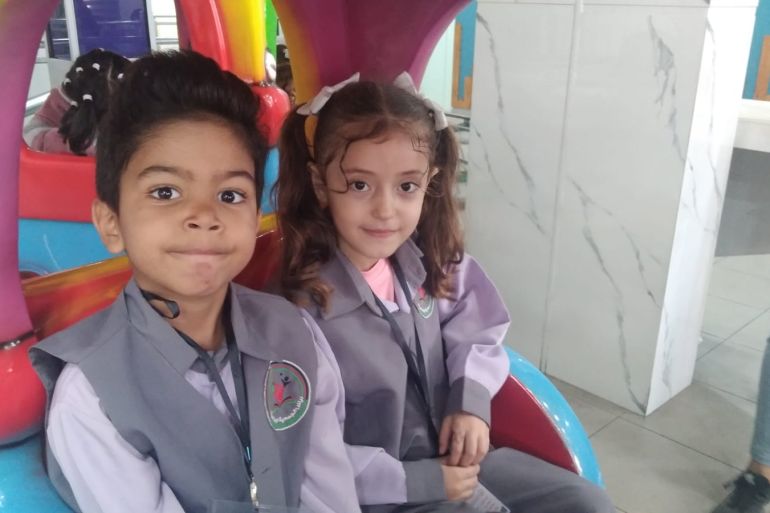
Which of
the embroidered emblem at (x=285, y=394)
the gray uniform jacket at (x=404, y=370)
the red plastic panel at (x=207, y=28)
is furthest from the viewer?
the red plastic panel at (x=207, y=28)

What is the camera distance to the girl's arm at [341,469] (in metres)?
0.84

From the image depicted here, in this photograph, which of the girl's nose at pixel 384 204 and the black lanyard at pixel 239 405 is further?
the girl's nose at pixel 384 204

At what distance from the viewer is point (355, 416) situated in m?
0.99

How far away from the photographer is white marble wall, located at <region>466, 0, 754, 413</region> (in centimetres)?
162

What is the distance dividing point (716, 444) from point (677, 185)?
645 millimetres

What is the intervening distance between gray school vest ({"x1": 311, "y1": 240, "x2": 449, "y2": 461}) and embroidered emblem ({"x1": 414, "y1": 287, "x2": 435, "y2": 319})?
1.3 inches

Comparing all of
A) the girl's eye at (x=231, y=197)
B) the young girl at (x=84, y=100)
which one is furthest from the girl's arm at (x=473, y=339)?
the young girl at (x=84, y=100)

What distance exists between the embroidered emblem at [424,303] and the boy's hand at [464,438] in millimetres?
159

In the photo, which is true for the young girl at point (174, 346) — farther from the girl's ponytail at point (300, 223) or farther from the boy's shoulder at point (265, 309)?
the girl's ponytail at point (300, 223)

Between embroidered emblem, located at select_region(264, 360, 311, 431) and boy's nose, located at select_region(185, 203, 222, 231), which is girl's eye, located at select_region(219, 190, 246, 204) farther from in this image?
embroidered emblem, located at select_region(264, 360, 311, 431)

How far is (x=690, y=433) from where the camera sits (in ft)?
5.80

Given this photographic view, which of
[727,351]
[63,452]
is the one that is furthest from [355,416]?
[727,351]

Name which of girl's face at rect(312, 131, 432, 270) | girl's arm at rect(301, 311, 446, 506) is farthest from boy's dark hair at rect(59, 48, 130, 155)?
girl's arm at rect(301, 311, 446, 506)

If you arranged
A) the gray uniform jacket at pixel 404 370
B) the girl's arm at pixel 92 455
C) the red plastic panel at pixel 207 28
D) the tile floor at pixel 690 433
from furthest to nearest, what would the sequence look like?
the red plastic panel at pixel 207 28 → the tile floor at pixel 690 433 → the gray uniform jacket at pixel 404 370 → the girl's arm at pixel 92 455
